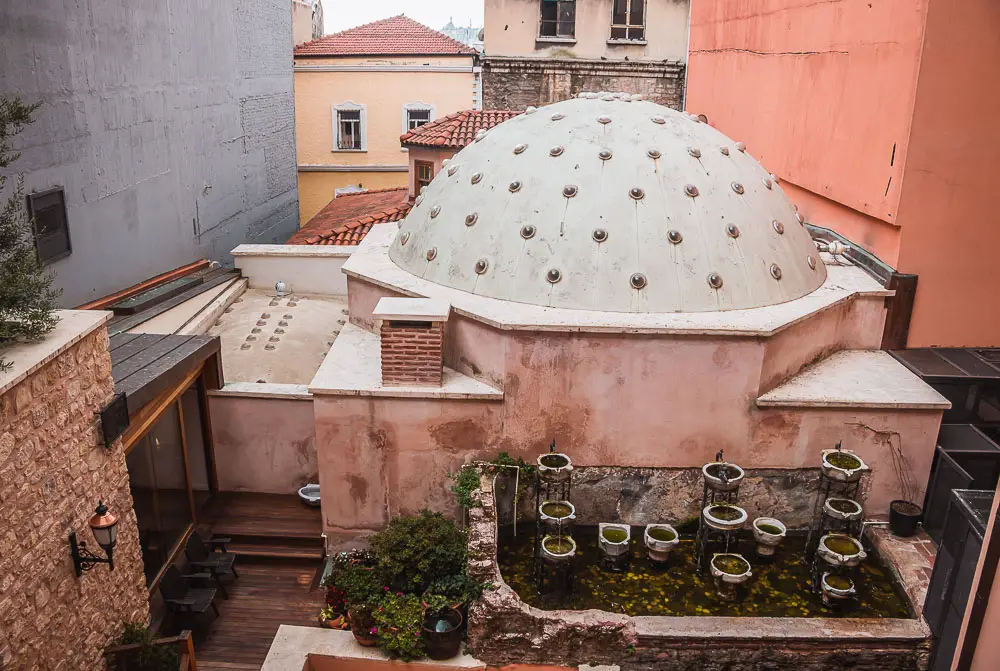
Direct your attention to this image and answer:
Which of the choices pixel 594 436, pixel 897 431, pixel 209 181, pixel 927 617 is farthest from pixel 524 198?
pixel 209 181

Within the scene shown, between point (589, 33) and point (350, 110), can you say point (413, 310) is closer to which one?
point (589, 33)

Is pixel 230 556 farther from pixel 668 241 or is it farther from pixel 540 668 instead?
pixel 668 241

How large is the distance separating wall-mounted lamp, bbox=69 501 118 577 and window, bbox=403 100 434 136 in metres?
23.4

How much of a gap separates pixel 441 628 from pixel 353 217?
46.8 ft

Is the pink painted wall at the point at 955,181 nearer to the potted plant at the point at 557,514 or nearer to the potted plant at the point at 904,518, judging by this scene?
the potted plant at the point at 904,518

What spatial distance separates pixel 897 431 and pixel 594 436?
4.02 metres

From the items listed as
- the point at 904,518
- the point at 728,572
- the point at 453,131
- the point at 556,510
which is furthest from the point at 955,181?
the point at 453,131

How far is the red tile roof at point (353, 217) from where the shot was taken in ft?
60.8

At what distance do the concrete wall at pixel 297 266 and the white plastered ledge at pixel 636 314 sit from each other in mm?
5024

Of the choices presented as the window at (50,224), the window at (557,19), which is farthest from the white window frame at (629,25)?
the window at (50,224)

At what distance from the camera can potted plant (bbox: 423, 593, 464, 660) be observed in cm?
901

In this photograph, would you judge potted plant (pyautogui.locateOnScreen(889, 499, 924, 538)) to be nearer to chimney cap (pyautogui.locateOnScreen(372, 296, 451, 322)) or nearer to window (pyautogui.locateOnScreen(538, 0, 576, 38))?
chimney cap (pyautogui.locateOnScreen(372, 296, 451, 322))

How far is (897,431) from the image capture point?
10.5 metres

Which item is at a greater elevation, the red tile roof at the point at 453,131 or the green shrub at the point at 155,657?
the red tile roof at the point at 453,131
